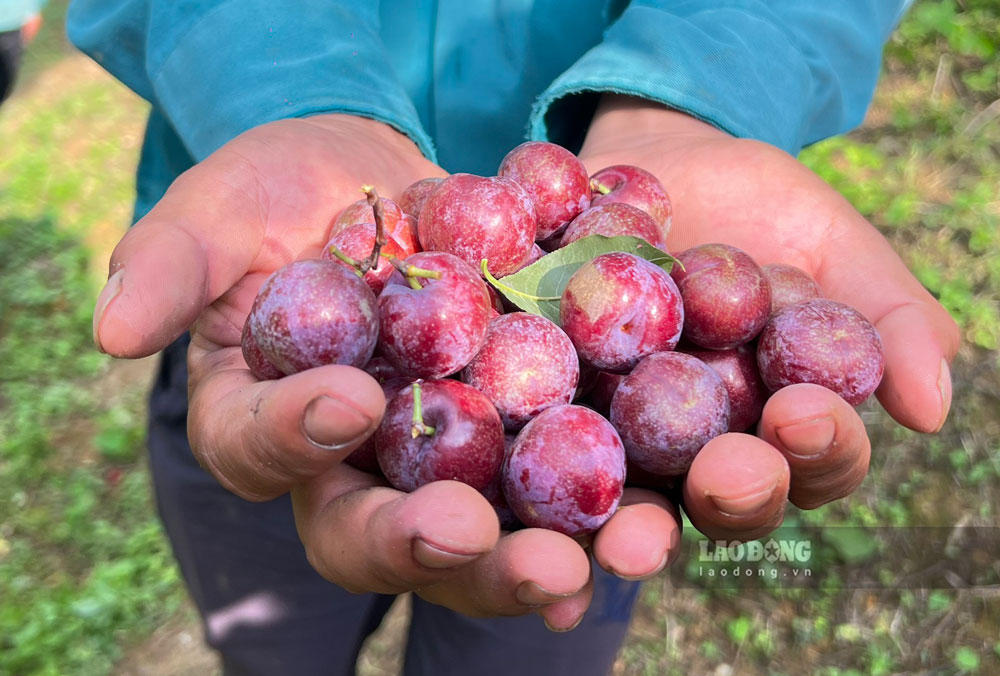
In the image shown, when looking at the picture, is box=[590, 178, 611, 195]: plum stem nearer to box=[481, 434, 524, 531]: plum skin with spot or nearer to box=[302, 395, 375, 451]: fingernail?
box=[481, 434, 524, 531]: plum skin with spot

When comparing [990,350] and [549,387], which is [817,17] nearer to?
[549,387]

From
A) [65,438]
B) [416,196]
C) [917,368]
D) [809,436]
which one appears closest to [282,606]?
[416,196]

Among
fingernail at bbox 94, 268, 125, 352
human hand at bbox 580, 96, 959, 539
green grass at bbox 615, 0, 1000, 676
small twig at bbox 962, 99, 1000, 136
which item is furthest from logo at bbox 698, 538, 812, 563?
small twig at bbox 962, 99, 1000, 136

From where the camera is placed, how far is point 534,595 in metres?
1.30

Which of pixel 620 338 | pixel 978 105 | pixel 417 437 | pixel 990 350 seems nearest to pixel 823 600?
pixel 990 350

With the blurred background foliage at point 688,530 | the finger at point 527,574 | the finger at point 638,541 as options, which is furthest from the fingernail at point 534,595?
the blurred background foliage at point 688,530

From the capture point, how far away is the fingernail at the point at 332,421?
124 cm

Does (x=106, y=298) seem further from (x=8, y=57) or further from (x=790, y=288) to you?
(x=8, y=57)

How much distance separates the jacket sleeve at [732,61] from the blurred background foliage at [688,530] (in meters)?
1.67

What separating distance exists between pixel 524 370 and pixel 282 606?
1.41 m

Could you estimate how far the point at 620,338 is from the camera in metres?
1.63

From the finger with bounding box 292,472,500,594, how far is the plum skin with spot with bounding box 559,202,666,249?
775 millimetres

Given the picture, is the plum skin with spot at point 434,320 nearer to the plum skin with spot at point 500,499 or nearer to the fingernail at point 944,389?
the plum skin with spot at point 500,499

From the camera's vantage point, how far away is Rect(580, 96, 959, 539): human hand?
136 cm
